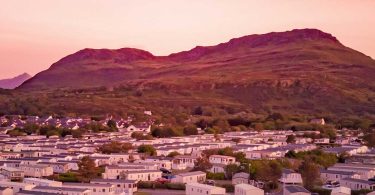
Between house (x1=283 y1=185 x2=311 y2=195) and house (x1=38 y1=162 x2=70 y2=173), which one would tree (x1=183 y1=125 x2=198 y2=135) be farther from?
house (x1=283 y1=185 x2=311 y2=195)

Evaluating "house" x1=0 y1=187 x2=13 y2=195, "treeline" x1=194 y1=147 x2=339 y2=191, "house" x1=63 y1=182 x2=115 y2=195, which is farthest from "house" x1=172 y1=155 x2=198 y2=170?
"house" x1=0 y1=187 x2=13 y2=195

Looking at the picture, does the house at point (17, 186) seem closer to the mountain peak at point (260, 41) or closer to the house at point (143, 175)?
the house at point (143, 175)

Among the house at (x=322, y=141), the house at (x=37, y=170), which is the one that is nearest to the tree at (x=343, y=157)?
the house at (x=322, y=141)

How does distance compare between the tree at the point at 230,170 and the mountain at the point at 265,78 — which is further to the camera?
the mountain at the point at 265,78

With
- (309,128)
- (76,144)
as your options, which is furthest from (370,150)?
(76,144)

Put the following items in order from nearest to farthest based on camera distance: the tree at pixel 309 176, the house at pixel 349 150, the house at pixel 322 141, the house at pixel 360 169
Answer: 1. the tree at pixel 309 176
2. the house at pixel 360 169
3. the house at pixel 349 150
4. the house at pixel 322 141

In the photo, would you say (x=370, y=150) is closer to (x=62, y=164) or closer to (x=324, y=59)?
(x=62, y=164)

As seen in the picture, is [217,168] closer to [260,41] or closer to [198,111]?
[198,111]
